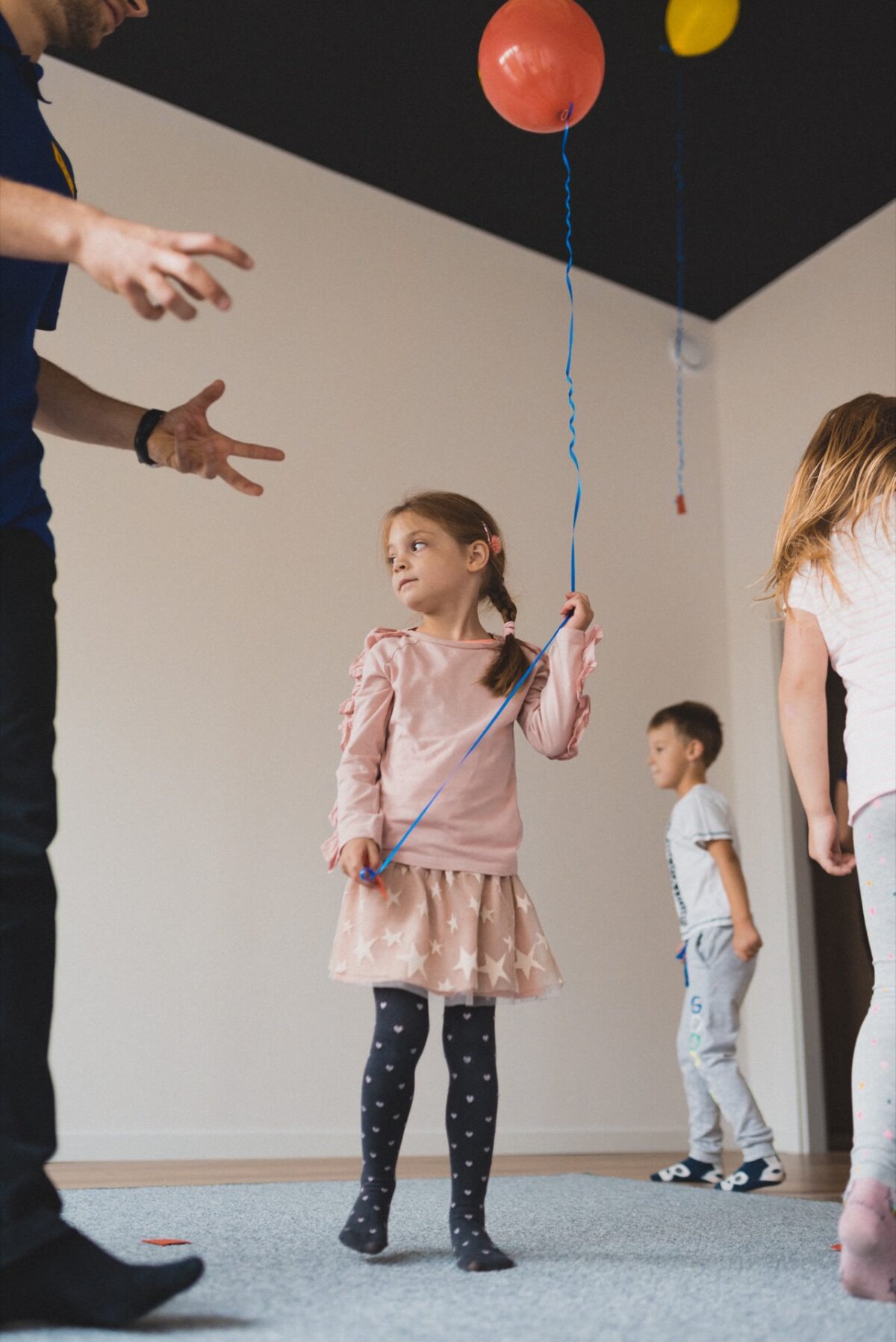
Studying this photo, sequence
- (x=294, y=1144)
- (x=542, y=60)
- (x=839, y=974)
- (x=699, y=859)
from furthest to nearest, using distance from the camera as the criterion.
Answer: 1. (x=839, y=974)
2. (x=294, y=1144)
3. (x=699, y=859)
4. (x=542, y=60)

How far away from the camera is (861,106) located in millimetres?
3252

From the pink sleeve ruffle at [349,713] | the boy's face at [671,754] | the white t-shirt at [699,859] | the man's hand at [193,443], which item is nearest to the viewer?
the man's hand at [193,443]

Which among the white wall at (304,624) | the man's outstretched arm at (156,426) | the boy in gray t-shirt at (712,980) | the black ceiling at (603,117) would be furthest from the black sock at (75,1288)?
the black ceiling at (603,117)

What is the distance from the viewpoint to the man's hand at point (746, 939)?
2688 millimetres

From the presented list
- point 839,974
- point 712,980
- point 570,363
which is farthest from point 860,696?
point 839,974

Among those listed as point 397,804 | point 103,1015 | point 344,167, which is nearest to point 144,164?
point 344,167

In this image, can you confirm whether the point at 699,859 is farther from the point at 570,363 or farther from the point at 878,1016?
the point at 878,1016

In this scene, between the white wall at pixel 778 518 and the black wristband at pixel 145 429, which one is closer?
the black wristband at pixel 145 429

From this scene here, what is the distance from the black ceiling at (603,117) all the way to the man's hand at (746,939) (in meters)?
2.09

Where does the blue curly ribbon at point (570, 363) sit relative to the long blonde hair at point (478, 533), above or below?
above

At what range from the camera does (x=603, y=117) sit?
343cm

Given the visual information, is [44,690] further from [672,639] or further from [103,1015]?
[672,639]

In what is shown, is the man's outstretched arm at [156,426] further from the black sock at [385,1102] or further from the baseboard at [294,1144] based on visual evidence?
the baseboard at [294,1144]

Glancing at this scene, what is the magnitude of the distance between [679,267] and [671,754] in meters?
1.81
